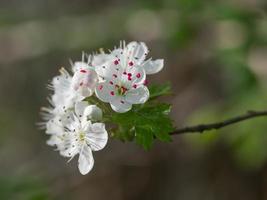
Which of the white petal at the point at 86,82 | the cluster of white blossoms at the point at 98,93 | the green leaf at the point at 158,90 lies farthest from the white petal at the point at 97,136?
the green leaf at the point at 158,90

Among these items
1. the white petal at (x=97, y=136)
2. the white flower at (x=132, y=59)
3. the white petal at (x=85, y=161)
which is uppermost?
the white flower at (x=132, y=59)

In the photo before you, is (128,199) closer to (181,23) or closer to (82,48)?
(82,48)

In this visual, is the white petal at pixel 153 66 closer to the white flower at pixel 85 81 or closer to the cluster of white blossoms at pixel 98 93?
the cluster of white blossoms at pixel 98 93

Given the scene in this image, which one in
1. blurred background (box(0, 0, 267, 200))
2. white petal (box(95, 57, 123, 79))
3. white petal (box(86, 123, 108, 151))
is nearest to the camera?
white petal (box(86, 123, 108, 151))

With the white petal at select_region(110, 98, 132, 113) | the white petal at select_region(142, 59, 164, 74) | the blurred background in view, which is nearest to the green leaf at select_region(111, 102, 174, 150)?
the white petal at select_region(110, 98, 132, 113)

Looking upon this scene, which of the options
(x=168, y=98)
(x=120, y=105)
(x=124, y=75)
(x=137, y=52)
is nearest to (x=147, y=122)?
(x=120, y=105)

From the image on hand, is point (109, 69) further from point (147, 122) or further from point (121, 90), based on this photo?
point (147, 122)

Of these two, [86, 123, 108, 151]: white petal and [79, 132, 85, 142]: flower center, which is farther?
[79, 132, 85, 142]: flower center

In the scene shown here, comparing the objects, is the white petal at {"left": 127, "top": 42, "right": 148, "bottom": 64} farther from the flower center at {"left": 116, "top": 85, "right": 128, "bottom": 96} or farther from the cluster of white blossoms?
Result: the flower center at {"left": 116, "top": 85, "right": 128, "bottom": 96}

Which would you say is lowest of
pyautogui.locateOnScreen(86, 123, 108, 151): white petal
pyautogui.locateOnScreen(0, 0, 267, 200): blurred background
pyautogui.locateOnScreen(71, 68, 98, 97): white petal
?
pyautogui.locateOnScreen(0, 0, 267, 200): blurred background
